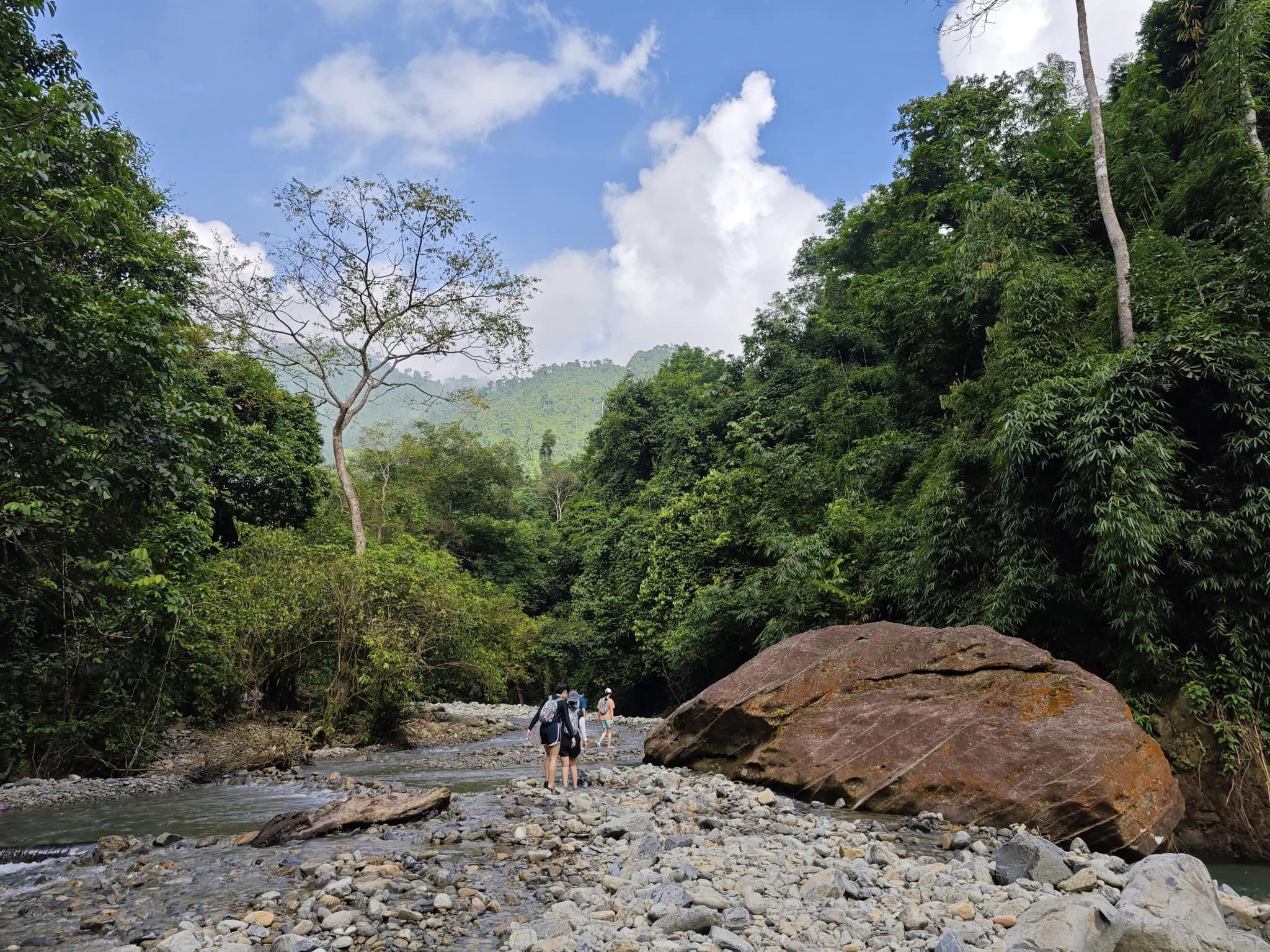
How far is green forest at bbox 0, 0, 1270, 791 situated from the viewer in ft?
27.6

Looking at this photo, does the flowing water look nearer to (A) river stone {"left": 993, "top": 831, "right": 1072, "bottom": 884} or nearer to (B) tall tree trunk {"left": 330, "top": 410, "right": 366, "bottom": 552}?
(A) river stone {"left": 993, "top": 831, "right": 1072, "bottom": 884}

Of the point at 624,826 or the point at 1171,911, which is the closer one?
the point at 1171,911

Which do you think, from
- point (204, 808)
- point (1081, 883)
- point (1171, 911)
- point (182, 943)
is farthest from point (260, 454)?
point (1171, 911)

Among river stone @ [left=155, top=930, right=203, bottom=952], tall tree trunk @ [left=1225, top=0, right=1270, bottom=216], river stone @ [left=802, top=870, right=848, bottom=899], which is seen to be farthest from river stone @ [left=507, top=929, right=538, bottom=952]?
tall tree trunk @ [left=1225, top=0, right=1270, bottom=216]

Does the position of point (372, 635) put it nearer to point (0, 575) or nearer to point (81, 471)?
point (0, 575)

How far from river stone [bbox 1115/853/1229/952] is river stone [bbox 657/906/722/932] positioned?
2512 millimetres

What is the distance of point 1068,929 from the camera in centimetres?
429

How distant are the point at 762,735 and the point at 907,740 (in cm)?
223

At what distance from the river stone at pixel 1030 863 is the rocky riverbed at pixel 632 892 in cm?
2

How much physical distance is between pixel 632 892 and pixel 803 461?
19.2 meters

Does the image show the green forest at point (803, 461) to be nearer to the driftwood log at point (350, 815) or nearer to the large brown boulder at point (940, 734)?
the large brown boulder at point (940, 734)

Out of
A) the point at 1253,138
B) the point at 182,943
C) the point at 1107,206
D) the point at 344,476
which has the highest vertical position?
the point at 1253,138

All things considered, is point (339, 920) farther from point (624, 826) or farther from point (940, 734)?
point (940, 734)

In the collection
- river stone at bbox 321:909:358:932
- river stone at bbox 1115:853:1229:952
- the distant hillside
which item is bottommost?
river stone at bbox 321:909:358:932
